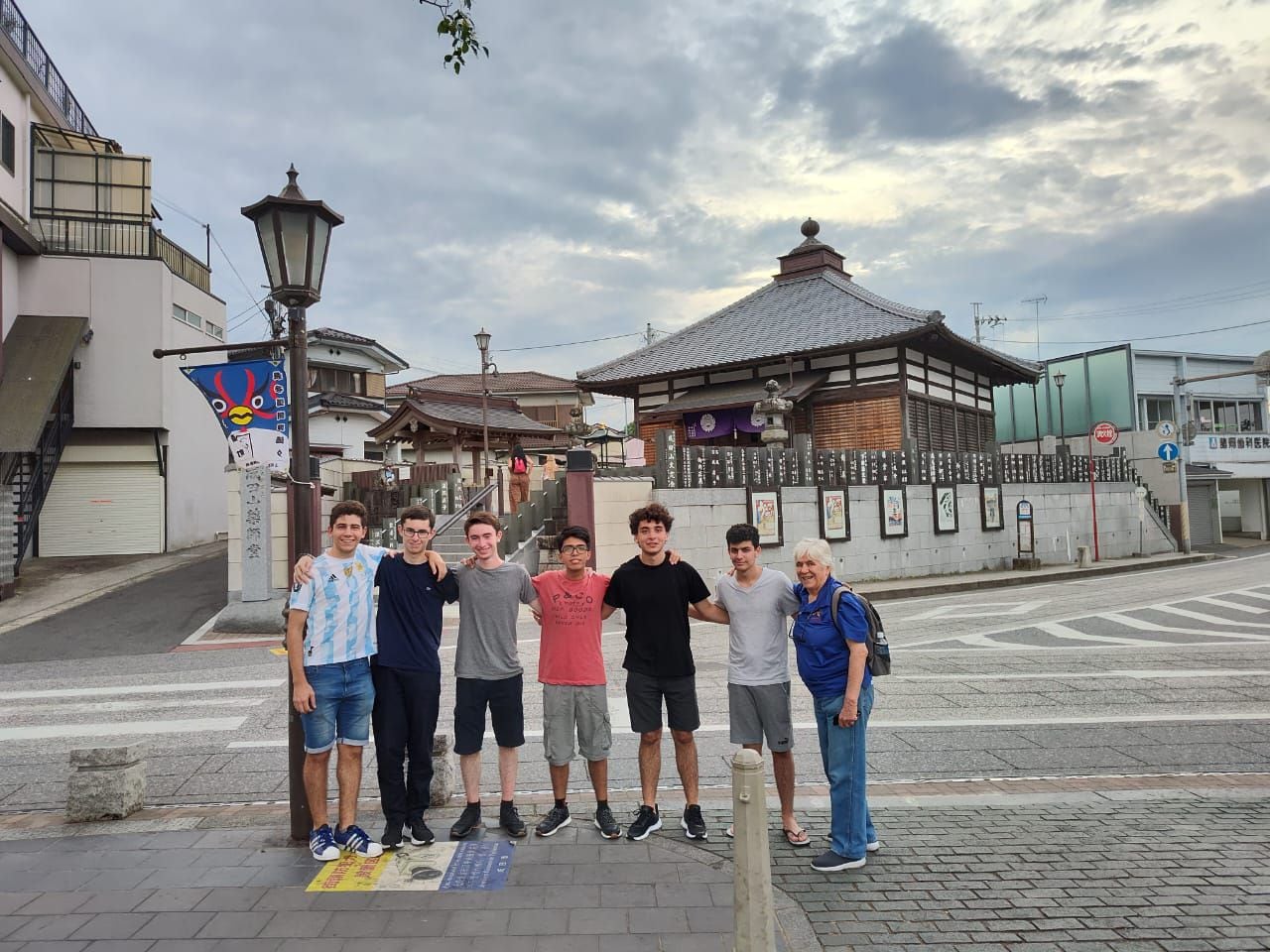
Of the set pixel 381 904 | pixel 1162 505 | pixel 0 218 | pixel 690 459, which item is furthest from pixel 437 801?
pixel 1162 505

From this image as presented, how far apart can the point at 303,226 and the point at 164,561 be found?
1847 centimetres

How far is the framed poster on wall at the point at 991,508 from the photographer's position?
2111cm

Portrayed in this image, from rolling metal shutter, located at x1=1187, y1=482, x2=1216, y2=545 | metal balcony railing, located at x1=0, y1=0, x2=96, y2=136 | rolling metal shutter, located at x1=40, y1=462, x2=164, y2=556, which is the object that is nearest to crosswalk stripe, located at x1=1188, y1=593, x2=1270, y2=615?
rolling metal shutter, located at x1=1187, y1=482, x2=1216, y2=545

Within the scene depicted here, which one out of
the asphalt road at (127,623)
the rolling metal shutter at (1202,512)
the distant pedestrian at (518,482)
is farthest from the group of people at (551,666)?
the rolling metal shutter at (1202,512)

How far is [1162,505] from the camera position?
2789 centimetres

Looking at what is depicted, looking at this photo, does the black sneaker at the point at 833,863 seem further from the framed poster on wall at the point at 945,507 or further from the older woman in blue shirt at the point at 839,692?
the framed poster on wall at the point at 945,507

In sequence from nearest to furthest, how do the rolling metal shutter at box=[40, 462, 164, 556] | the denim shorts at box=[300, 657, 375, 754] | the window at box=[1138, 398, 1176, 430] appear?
the denim shorts at box=[300, 657, 375, 754] → the rolling metal shutter at box=[40, 462, 164, 556] → the window at box=[1138, 398, 1176, 430]

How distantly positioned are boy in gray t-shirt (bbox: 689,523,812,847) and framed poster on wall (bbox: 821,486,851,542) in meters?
12.9

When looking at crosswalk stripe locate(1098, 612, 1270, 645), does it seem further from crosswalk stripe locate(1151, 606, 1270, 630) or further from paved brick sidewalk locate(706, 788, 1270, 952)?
paved brick sidewalk locate(706, 788, 1270, 952)

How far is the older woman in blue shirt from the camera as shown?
4117 millimetres

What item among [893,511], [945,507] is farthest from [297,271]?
[945,507]

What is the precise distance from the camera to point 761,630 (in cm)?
445

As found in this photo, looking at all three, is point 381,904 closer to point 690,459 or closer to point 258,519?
point 258,519

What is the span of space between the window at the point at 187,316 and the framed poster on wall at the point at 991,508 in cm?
2275
